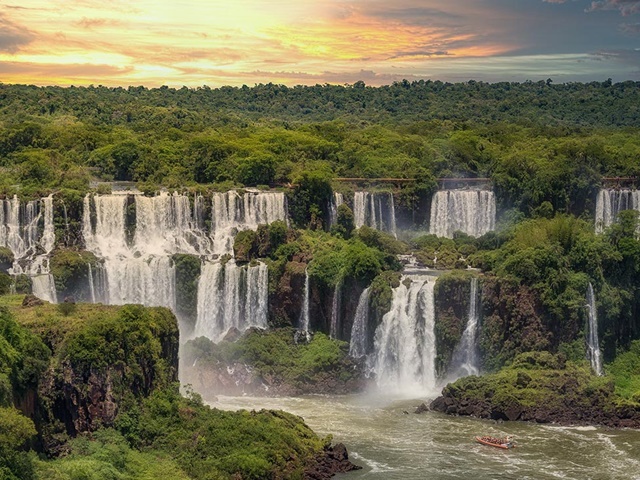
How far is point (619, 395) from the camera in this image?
162 feet

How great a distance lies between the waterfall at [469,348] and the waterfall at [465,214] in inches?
469

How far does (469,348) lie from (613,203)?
1639cm

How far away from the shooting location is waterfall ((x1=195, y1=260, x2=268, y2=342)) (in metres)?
56.9

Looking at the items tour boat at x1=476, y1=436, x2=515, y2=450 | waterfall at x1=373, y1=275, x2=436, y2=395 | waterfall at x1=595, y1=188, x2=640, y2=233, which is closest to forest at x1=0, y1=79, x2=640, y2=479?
waterfall at x1=373, y1=275, x2=436, y2=395

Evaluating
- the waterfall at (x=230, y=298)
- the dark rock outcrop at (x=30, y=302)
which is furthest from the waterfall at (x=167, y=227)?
the dark rock outcrop at (x=30, y=302)

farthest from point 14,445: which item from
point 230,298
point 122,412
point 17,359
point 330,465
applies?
point 230,298

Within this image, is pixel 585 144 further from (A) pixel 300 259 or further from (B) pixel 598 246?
(A) pixel 300 259

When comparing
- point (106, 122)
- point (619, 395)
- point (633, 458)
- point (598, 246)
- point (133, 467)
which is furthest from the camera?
point (106, 122)

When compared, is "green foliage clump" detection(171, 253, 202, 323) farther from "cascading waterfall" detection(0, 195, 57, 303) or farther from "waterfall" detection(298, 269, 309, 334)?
"cascading waterfall" detection(0, 195, 57, 303)

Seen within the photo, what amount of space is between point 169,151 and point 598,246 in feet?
92.1

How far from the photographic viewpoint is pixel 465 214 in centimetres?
6531

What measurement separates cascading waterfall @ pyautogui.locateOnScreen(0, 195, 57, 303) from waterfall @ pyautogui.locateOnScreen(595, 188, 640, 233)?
27673 mm

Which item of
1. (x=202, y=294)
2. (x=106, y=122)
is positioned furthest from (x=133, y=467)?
(x=106, y=122)

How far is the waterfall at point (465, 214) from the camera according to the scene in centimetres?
6506
